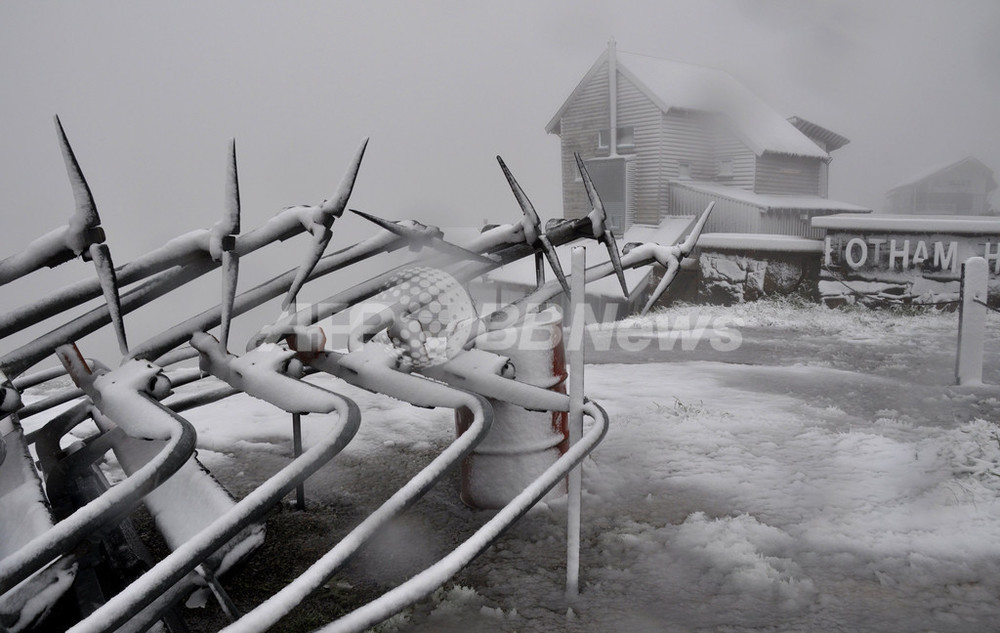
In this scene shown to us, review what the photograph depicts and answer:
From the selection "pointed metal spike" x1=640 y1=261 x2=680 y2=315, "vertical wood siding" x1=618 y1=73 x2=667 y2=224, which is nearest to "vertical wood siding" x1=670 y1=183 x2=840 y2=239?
"vertical wood siding" x1=618 y1=73 x2=667 y2=224

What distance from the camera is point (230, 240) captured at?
206 cm

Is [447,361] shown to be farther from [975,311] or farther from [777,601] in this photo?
[975,311]

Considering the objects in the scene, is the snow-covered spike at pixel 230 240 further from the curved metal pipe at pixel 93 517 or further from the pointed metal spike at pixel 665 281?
the pointed metal spike at pixel 665 281

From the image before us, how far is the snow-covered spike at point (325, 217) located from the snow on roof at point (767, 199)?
19.5m

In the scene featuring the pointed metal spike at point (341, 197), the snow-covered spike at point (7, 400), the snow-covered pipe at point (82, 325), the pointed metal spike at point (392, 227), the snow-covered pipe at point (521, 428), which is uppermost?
the pointed metal spike at point (341, 197)

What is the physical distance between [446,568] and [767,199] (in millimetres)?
21384

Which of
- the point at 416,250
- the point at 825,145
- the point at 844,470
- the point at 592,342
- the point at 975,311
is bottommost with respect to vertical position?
the point at 592,342

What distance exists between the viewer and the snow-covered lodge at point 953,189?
39.1 m

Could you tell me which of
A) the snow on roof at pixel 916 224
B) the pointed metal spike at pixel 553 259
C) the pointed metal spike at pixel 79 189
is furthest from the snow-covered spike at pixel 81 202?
the snow on roof at pixel 916 224

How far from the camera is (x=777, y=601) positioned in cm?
270

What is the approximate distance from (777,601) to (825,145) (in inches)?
1154

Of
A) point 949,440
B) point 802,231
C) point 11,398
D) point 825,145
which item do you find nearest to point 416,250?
point 11,398

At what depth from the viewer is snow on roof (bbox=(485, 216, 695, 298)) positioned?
640 inches

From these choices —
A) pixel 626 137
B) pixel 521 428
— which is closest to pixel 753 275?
pixel 626 137
